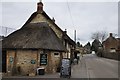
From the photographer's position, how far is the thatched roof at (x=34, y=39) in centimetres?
2769

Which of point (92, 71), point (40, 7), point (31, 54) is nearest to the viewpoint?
point (31, 54)

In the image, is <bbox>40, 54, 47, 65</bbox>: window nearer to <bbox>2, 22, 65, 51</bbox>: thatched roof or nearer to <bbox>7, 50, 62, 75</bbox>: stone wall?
<bbox>7, 50, 62, 75</bbox>: stone wall

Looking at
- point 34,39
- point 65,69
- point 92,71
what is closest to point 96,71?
point 92,71

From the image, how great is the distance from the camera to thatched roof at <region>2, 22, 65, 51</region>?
2769 cm

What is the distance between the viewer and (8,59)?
2783 cm

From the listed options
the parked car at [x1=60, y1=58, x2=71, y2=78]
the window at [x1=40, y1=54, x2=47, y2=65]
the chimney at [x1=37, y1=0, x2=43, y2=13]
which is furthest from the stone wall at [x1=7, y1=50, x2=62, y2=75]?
the chimney at [x1=37, y1=0, x2=43, y2=13]

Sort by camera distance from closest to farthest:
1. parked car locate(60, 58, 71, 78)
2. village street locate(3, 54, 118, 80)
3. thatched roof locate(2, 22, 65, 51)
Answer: parked car locate(60, 58, 71, 78) → village street locate(3, 54, 118, 80) → thatched roof locate(2, 22, 65, 51)

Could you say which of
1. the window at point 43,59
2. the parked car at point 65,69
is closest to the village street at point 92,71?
the parked car at point 65,69

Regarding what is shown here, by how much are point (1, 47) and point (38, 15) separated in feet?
28.6

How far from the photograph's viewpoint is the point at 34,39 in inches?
1147

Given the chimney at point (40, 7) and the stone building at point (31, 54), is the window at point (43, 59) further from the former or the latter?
the chimney at point (40, 7)

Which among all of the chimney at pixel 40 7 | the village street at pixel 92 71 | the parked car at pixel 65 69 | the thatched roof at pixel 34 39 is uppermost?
the chimney at pixel 40 7

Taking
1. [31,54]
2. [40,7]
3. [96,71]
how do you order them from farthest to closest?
[40,7] < [96,71] < [31,54]

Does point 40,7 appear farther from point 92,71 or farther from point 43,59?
point 92,71
